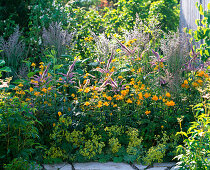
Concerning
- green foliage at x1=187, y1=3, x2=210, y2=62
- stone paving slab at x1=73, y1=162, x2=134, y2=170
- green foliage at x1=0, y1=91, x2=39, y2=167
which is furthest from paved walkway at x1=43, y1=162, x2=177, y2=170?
green foliage at x1=187, y1=3, x2=210, y2=62

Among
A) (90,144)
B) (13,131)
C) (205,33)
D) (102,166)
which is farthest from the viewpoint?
(205,33)

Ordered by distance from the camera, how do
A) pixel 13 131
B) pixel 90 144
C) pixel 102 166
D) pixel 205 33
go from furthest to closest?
pixel 205 33
pixel 90 144
pixel 102 166
pixel 13 131

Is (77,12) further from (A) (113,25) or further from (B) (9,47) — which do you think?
(B) (9,47)

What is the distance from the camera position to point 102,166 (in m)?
2.96

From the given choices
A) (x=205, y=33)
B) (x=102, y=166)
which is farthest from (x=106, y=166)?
(x=205, y=33)

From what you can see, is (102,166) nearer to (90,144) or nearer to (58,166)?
(90,144)

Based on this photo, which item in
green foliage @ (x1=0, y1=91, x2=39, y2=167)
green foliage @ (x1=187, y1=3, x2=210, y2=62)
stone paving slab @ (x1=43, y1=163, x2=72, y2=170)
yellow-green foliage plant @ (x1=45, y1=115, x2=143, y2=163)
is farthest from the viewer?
green foliage @ (x1=187, y1=3, x2=210, y2=62)

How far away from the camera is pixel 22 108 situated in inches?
104

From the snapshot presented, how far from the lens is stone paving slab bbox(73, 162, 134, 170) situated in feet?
9.57

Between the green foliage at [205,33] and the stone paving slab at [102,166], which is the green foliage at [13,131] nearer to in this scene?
the stone paving slab at [102,166]

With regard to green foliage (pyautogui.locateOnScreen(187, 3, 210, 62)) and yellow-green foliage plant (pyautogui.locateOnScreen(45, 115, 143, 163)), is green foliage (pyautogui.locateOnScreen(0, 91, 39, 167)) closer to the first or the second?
yellow-green foliage plant (pyautogui.locateOnScreen(45, 115, 143, 163))

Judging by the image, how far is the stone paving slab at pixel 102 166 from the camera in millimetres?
2918

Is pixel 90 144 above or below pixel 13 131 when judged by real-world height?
below

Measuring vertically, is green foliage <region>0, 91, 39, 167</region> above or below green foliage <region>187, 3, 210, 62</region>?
below
